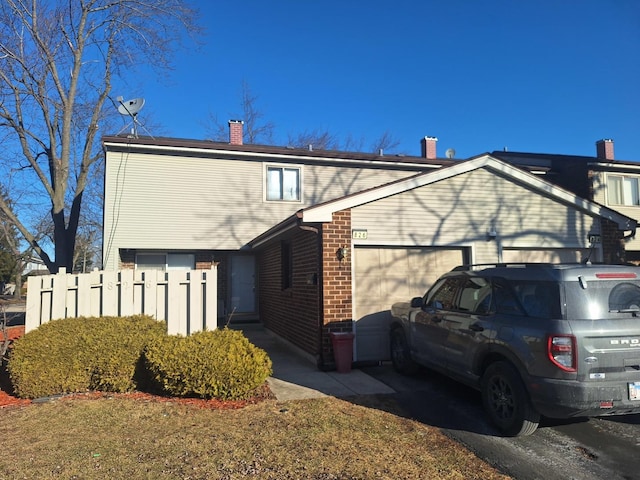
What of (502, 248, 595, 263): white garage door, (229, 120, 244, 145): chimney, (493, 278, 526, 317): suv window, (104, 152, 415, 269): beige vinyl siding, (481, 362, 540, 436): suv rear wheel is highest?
(229, 120, 244, 145): chimney

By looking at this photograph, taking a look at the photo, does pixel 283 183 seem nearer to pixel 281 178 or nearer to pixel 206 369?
pixel 281 178

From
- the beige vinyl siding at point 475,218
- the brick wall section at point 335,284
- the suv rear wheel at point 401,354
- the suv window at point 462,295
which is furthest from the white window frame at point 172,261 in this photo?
the suv window at point 462,295

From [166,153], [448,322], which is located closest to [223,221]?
[166,153]

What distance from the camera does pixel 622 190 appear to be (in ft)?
66.4

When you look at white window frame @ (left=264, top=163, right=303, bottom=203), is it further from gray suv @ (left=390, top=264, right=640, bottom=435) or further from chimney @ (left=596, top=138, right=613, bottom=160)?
chimney @ (left=596, top=138, right=613, bottom=160)

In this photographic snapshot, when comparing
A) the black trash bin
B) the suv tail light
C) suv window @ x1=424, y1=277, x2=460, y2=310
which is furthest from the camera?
the black trash bin

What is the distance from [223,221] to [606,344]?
1261 centimetres

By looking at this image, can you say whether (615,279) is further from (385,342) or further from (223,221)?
(223,221)

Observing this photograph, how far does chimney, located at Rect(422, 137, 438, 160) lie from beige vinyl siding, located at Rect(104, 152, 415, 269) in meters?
4.90

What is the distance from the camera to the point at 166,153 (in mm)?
14891

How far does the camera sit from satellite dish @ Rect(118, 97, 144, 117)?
614 inches

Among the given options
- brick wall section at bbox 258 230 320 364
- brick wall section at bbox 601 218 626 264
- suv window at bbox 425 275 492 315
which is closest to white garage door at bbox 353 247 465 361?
brick wall section at bbox 258 230 320 364

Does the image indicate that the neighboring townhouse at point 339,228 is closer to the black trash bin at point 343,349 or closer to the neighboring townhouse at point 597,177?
the black trash bin at point 343,349

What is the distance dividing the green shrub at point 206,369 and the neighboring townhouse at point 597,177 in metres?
16.5
